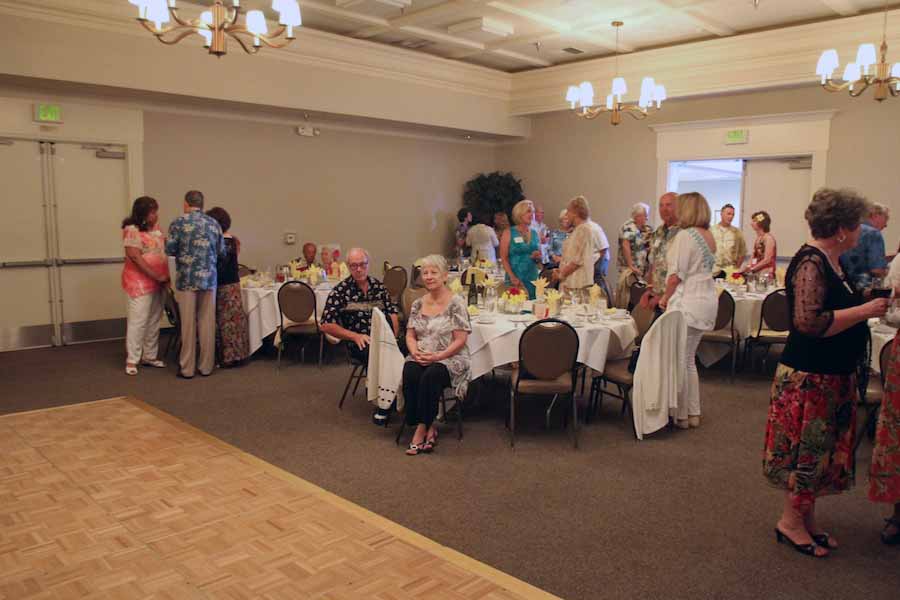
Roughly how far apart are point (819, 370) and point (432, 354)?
2.42m

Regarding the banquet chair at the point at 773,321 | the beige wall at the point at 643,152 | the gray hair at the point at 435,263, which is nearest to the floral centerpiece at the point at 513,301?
the gray hair at the point at 435,263

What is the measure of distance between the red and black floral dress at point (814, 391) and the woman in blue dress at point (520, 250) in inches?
159

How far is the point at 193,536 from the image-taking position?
3.53 meters

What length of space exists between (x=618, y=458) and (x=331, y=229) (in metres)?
7.36

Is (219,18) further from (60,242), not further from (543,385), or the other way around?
(60,242)

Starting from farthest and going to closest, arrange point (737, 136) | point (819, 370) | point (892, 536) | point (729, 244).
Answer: point (737, 136) < point (729, 244) < point (892, 536) < point (819, 370)

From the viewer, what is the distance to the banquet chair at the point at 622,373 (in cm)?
516

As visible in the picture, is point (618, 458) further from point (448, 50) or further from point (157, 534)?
point (448, 50)

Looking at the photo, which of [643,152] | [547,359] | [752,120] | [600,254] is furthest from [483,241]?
[547,359]

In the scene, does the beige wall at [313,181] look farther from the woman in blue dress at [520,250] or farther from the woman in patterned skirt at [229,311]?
the woman in blue dress at [520,250]

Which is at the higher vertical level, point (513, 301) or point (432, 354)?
point (513, 301)

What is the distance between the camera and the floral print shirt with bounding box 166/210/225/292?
679 centimetres

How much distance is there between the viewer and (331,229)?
11109mm

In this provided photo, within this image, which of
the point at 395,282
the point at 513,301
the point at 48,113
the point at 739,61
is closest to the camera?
the point at 513,301
